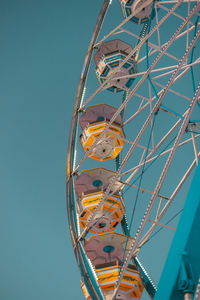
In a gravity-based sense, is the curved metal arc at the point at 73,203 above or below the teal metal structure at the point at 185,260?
above

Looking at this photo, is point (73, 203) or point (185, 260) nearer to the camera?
point (185, 260)

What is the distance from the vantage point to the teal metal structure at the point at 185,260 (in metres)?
5.72

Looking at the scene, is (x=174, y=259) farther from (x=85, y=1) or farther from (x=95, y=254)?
(x=85, y=1)

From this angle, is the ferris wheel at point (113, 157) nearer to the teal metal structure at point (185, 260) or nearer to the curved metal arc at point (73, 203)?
the curved metal arc at point (73, 203)

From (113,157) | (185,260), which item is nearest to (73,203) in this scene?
(113,157)

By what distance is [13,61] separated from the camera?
135 feet

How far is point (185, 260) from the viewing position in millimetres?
5871

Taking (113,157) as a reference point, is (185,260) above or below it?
below

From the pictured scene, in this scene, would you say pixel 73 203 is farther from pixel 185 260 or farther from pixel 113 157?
→ pixel 185 260

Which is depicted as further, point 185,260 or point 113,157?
point 113,157

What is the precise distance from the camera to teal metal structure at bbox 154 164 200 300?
5723 millimetres

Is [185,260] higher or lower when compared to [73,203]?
lower

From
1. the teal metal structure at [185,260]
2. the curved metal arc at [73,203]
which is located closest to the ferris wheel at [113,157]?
the curved metal arc at [73,203]

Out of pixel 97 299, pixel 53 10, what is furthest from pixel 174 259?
pixel 53 10
